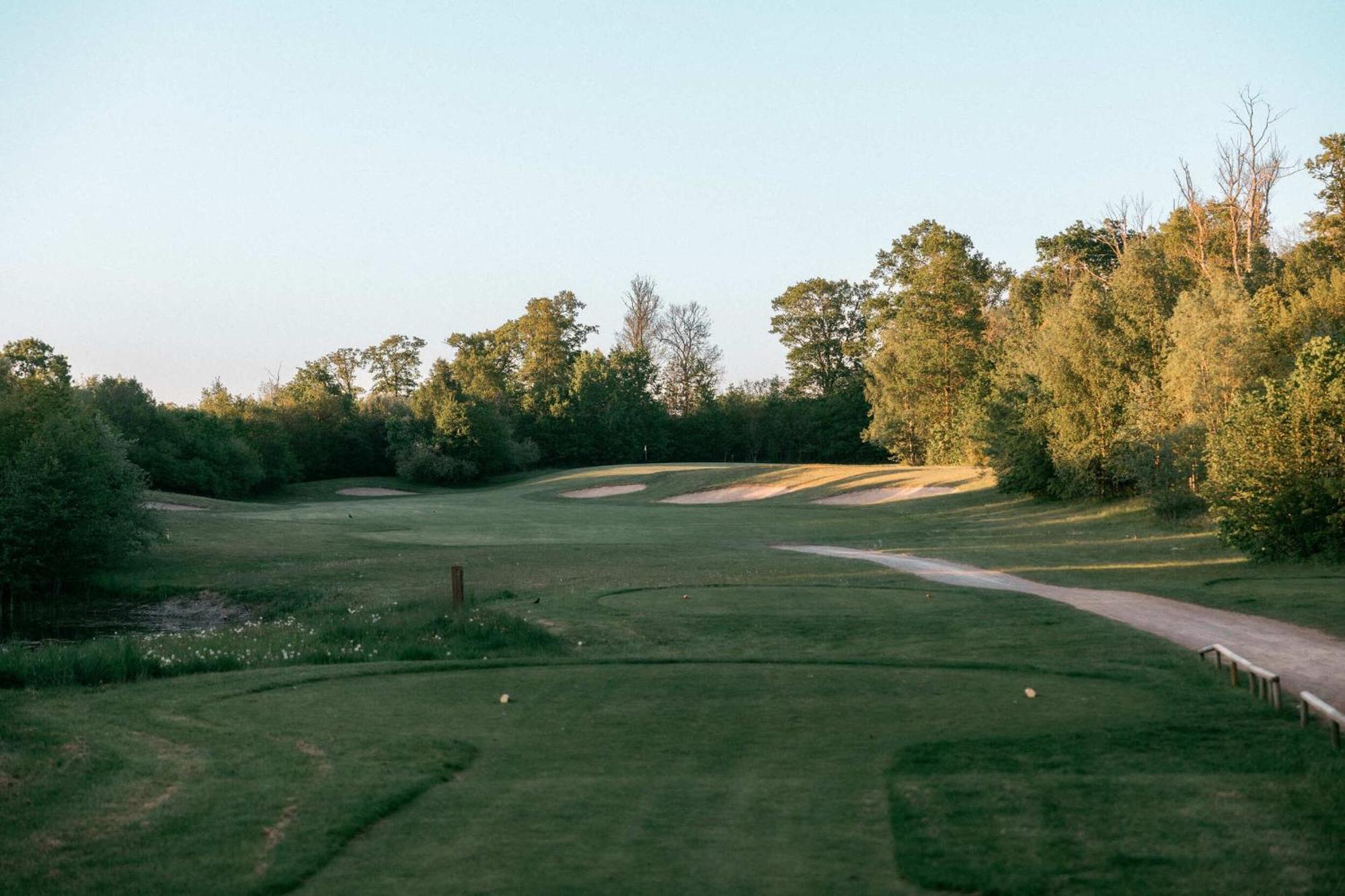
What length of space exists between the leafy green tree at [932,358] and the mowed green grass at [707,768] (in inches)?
2380

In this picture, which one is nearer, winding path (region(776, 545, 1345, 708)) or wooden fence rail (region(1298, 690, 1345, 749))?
wooden fence rail (region(1298, 690, 1345, 749))

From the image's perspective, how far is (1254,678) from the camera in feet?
39.0

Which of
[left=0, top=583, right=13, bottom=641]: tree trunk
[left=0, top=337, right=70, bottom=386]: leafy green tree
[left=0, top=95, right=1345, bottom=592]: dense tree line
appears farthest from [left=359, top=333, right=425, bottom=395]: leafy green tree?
[left=0, top=583, right=13, bottom=641]: tree trunk

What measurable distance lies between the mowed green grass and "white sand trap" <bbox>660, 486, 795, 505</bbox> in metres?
42.3

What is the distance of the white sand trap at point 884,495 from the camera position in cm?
5622

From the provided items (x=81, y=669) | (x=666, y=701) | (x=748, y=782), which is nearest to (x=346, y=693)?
(x=666, y=701)

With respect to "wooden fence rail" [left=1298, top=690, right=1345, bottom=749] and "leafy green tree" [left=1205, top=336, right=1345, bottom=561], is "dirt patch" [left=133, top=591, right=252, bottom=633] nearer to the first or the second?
"wooden fence rail" [left=1298, top=690, right=1345, bottom=749]

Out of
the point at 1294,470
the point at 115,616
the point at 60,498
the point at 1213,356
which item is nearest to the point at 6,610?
the point at 60,498

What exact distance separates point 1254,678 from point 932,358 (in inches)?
2736

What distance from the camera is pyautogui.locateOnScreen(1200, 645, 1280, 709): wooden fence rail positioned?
11000 millimetres

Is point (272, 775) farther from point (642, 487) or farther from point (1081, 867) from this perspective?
point (642, 487)

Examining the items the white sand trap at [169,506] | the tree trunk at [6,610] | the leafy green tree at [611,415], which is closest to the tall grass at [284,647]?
the tree trunk at [6,610]

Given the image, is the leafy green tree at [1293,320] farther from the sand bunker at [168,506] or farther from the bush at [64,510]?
the sand bunker at [168,506]

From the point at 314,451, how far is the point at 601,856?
8619 centimetres
